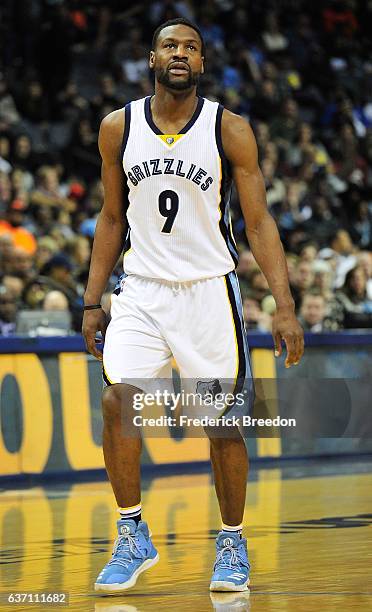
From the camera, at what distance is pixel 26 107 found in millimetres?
17484

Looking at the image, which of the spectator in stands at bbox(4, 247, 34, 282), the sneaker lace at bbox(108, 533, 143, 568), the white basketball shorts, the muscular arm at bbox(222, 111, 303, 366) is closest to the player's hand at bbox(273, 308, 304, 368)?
the muscular arm at bbox(222, 111, 303, 366)

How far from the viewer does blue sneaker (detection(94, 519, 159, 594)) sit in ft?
18.9

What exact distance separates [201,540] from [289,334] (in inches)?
82.3

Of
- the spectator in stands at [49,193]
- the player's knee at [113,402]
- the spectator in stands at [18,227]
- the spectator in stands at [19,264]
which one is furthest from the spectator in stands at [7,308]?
the player's knee at [113,402]

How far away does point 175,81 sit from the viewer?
19.3ft

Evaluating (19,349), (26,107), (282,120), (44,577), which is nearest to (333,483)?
(19,349)

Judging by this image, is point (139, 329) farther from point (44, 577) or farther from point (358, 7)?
point (358, 7)

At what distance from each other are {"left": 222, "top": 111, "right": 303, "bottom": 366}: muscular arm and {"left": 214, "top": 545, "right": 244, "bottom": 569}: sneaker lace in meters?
0.85

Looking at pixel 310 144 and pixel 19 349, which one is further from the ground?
pixel 310 144

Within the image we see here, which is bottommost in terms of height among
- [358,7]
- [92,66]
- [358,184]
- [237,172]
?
[237,172]

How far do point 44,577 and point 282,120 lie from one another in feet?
45.4

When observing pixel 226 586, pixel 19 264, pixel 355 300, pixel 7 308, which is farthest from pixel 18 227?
pixel 226 586

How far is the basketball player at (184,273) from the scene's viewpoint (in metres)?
5.86

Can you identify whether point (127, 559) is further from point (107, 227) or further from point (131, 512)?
point (107, 227)
